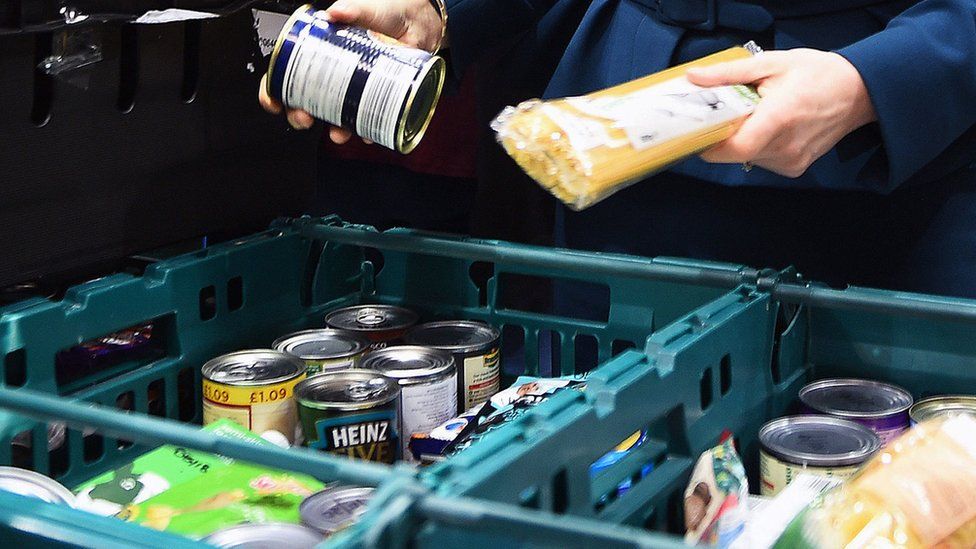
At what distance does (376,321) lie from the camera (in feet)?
5.28

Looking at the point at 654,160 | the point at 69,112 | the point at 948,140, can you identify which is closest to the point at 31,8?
the point at 69,112

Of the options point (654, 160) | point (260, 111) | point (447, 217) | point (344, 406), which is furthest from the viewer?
point (447, 217)

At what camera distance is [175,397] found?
57.6 inches

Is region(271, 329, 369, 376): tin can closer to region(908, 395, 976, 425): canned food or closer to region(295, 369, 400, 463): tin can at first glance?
region(295, 369, 400, 463): tin can

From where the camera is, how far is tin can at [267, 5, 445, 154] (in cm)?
128

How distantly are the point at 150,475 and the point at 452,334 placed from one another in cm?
45

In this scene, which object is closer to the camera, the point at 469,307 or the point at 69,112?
the point at 69,112

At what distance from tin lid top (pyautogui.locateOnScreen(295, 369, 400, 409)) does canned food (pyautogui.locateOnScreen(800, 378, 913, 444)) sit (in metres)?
0.45

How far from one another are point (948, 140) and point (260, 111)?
0.86 metres

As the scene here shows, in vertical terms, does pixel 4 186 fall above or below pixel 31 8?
below

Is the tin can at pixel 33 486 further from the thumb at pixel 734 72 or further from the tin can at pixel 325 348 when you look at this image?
the thumb at pixel 734 72

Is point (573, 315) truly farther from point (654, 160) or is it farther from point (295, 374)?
point (654, 160)

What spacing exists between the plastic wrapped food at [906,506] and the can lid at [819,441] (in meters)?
0.24

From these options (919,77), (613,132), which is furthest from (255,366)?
(919,77)
